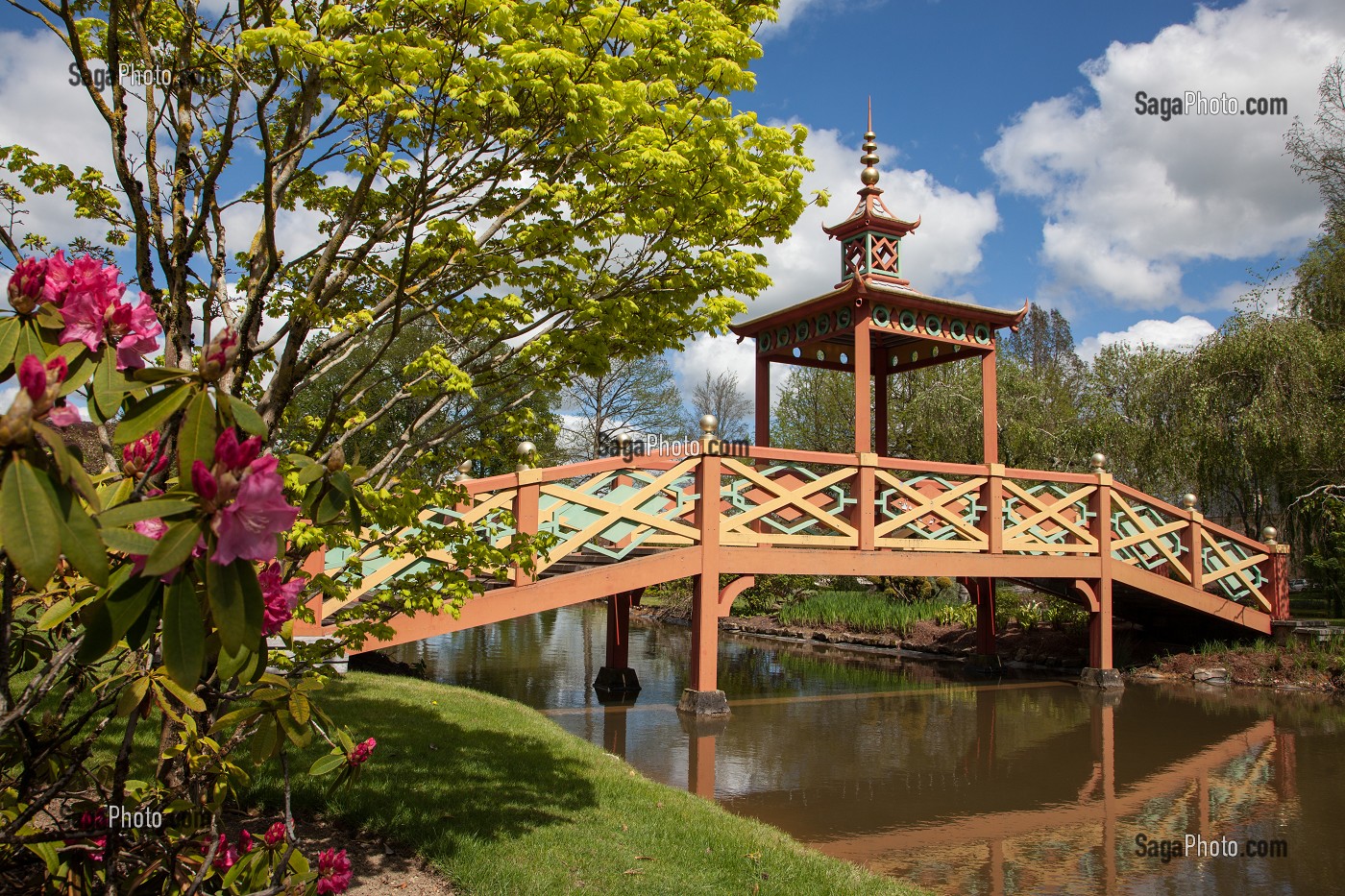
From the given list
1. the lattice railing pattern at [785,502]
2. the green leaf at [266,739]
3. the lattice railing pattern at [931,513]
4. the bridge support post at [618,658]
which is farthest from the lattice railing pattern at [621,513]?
the green leaf at [266,739]

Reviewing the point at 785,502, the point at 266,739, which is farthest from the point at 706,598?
the point at 266,739

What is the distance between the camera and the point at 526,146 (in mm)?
4344

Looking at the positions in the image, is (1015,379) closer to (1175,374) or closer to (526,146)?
(1175,374)

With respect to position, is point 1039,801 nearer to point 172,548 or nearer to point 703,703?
point 703,703

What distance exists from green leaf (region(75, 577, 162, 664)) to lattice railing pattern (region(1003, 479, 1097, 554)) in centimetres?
1210

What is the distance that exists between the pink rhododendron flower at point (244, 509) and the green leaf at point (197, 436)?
11cm

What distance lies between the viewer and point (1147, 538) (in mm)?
13438

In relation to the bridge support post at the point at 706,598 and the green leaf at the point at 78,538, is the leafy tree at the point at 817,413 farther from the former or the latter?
the green leaf at the point at 78,538

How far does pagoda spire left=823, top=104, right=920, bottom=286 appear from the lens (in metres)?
12.4

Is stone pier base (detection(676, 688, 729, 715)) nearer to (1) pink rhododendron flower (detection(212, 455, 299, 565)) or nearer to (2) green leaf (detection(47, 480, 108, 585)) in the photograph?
(1) pink rhododendron flower (detection(212, 455, 299, 565))

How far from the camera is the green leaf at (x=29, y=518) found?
1.23 m

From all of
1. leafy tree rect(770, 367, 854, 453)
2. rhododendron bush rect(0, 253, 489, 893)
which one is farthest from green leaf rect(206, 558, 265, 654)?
leafy tree rect(770, 367, 854, 453)

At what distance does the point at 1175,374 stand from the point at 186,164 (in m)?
18.3

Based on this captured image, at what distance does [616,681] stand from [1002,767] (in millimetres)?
5128
